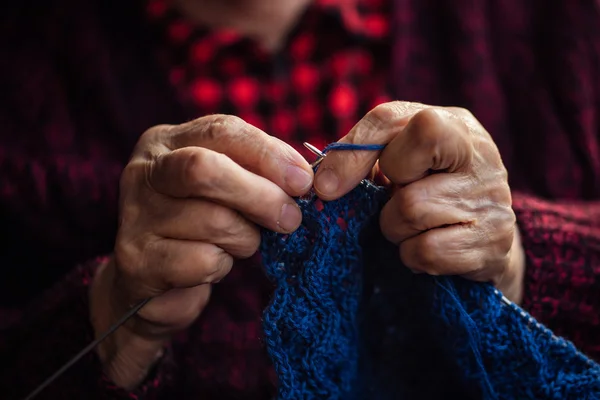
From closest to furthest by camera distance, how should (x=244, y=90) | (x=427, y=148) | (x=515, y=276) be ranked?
(x=427, y=148) → (x=515, y=276) → (x=244, y=90)

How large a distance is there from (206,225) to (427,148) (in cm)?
24

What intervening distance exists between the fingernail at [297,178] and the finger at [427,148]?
8 centimetres

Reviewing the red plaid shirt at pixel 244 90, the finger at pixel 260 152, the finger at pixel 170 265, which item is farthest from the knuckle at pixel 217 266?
the red plaid shirt at pixel 244 90

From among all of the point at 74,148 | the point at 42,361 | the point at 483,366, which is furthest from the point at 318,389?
the point at 74,148

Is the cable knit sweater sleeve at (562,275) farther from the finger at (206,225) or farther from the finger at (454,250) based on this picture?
the finger at (206,225)

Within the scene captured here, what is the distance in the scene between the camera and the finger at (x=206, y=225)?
1.87 ft

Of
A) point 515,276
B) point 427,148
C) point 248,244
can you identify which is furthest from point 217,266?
point 515,276

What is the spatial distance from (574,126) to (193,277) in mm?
792

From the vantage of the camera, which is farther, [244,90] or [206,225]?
[244,90]

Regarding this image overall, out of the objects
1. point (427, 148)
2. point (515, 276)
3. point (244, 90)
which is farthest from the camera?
point (244, 90)

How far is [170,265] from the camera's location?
1.92ft

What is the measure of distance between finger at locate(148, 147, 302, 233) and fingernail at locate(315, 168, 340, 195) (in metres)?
0.04

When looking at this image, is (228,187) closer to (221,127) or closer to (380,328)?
(221,127)

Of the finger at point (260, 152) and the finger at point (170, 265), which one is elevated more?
the finger at point (260, 152)
